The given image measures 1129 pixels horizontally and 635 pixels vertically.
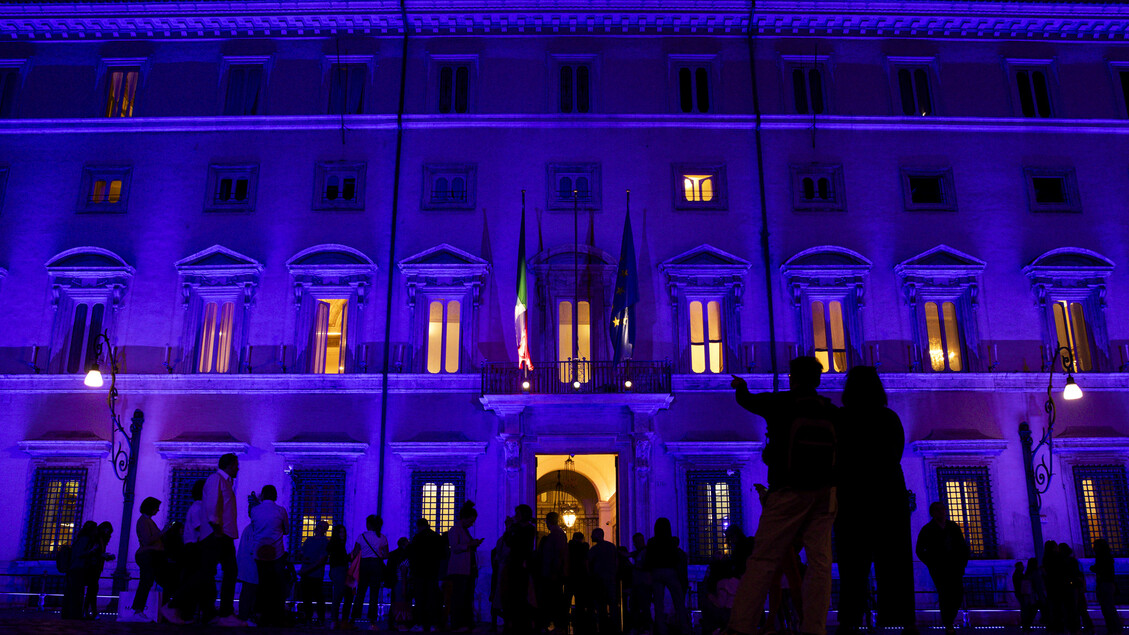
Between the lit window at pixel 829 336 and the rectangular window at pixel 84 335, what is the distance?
53.5ft

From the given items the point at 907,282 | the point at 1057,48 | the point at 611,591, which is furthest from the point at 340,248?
the point at 1057,48

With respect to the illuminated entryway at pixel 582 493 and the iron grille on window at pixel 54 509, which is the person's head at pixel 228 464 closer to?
the iron grille on window at pixel 54 509

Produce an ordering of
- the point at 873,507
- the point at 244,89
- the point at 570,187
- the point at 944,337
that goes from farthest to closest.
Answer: the point at 244,89
the point at 570,187
the point at 944,337
the point at 873,507

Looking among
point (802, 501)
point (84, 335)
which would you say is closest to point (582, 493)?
point (84, 335)

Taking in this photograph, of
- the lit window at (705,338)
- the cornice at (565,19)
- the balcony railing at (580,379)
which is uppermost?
the cornice at (565,19)

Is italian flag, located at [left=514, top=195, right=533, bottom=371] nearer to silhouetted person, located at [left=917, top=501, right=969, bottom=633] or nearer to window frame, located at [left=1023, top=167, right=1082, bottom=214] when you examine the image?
silhouetted person, located at [left=917, top=501, right=969, bottom=633]

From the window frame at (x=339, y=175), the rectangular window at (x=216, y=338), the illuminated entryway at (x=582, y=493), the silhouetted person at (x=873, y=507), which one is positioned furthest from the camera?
the illuminated entryway at (x=582, y=493)

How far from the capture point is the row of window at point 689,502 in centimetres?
1928

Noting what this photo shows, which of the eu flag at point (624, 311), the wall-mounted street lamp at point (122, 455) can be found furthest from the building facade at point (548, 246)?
the eu flag at point (624, 311)

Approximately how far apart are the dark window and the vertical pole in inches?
333

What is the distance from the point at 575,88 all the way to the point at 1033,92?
37.5ft

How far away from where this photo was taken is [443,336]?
20516 millimetres

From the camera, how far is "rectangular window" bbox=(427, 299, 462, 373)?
20.3 m

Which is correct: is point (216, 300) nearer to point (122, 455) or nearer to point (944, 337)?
point (122, 455)
